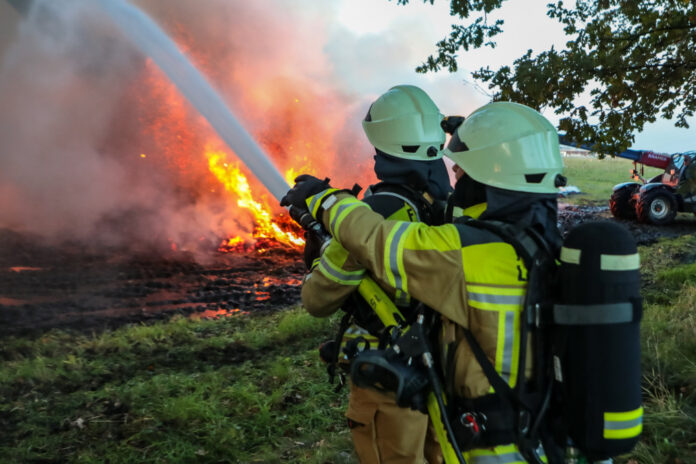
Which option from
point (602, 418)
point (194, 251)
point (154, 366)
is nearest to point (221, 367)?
point (154, 366)

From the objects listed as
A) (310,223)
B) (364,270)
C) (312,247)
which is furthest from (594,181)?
(364,270)

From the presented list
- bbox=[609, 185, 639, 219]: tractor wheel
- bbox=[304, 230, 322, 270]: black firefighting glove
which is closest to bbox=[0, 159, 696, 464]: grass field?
bbox=[304, 230, 322, 270]: black firefighting glove

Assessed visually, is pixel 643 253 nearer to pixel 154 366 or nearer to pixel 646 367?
pixel 646 367

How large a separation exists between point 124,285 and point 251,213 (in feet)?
13.5

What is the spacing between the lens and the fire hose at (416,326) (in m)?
1.73

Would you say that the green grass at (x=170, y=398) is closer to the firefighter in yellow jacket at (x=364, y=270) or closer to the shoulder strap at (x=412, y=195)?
the firefighter in yellow jacket at (x=364, y=270)

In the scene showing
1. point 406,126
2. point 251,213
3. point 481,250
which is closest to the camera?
point 481,250

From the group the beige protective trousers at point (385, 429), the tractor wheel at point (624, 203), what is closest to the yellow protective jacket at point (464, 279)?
the beige protective trousers at point (385, 429)

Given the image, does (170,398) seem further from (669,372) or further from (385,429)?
(669,372)

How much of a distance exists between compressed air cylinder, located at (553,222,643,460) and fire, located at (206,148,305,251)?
8999mm

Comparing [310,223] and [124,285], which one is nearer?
[310,223]

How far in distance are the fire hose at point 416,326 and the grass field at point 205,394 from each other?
5.50 ft

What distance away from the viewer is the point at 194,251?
970cm

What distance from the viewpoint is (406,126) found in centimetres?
258
